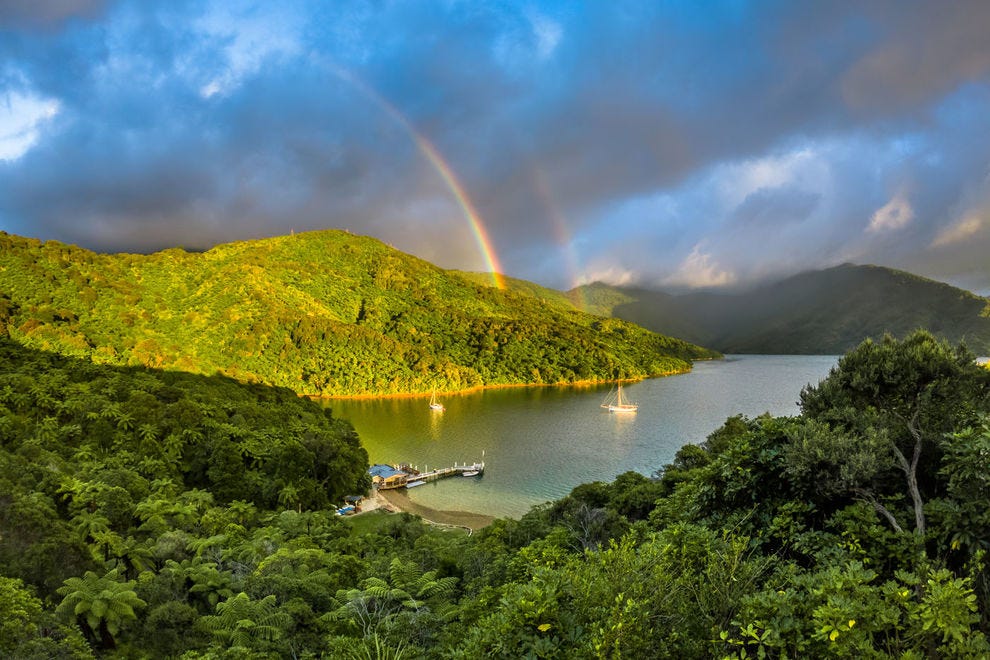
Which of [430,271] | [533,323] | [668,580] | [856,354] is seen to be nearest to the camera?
[668,580]

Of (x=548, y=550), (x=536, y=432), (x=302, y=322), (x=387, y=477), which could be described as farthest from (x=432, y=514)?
(x=302, y=322)

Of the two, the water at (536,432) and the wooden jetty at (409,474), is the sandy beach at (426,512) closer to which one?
the water at (536,432)

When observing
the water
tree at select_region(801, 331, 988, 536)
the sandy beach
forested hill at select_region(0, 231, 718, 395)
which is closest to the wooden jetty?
the water

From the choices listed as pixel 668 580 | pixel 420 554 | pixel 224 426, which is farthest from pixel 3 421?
pixel 668 580

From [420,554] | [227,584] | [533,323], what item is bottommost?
[420,554]

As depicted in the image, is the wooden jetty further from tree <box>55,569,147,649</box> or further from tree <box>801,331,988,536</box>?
tree <box>801,331,988,536</box>

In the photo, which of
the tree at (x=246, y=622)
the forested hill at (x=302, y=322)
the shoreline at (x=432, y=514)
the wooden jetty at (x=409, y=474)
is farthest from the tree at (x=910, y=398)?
the forested hill at (x=302, y=322)

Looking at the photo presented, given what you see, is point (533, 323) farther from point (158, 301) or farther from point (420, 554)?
point (420, 554)
